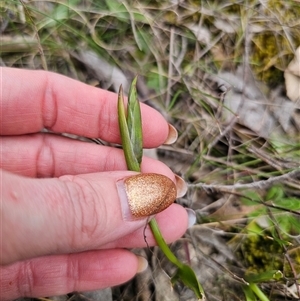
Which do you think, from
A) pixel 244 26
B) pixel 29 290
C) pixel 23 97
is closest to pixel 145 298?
pixel 29 290

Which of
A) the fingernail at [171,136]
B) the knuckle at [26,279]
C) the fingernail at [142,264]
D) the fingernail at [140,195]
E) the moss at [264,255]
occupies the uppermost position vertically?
the fingernail at [140,195]

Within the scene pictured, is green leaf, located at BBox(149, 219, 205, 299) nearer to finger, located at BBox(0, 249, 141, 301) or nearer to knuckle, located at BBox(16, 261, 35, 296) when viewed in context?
finger, located at BBox(0, 249, 141, 301)

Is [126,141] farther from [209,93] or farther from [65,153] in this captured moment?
[209,93]

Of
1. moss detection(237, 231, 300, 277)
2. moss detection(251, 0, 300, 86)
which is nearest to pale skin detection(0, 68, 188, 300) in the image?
moss detection(237, 231, 300, 277)

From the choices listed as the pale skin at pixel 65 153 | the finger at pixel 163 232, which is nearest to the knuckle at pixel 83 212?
the pale skin at pixel 65 153

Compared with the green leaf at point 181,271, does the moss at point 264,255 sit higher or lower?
lower

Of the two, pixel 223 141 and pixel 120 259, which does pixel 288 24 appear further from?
pixel 120 259

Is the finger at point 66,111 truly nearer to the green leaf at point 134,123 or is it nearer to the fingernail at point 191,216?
the green leaf at point 134,123
